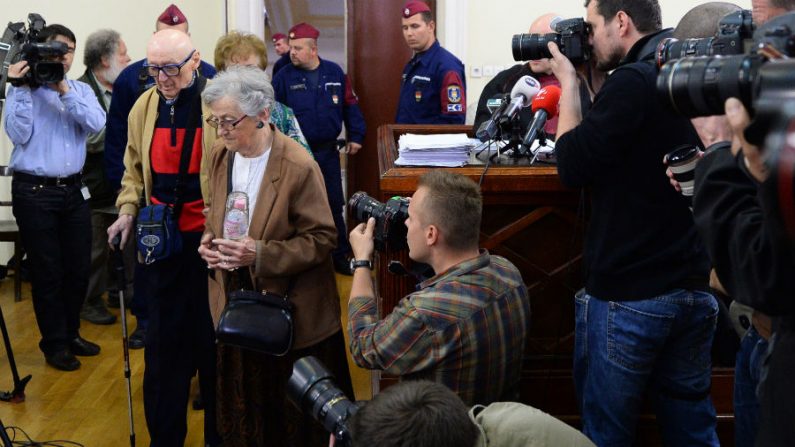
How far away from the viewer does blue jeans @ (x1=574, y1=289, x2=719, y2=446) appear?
2021 mm

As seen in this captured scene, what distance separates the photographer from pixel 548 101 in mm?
2551

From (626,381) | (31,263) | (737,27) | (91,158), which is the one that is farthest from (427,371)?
(91,158)

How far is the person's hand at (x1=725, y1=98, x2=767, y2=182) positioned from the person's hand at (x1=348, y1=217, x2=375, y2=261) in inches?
41.5

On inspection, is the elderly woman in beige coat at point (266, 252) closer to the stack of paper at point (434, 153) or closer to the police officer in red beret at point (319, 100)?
the stack of paper at point (434, 153)

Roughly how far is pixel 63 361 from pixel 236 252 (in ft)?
5.99

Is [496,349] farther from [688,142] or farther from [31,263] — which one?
[31,263]

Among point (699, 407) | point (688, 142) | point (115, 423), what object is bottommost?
point (115, 423)

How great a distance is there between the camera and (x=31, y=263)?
154 inches

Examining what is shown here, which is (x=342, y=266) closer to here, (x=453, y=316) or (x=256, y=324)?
(x=256, y=324)

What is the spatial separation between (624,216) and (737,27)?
0.51 metres

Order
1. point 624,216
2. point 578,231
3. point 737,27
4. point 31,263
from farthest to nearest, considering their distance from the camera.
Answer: point 31,263, point 578,231, point 624,216, point 737,27

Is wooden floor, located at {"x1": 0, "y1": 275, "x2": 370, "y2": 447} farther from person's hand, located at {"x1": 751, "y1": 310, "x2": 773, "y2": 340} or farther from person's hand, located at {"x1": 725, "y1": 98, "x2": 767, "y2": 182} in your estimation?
person's hand, located at {"x1": 725, "y1": 98, "x2": 767, "y2": 182}

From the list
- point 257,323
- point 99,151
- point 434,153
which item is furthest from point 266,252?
point 99,151

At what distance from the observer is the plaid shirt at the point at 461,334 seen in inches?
72.9
